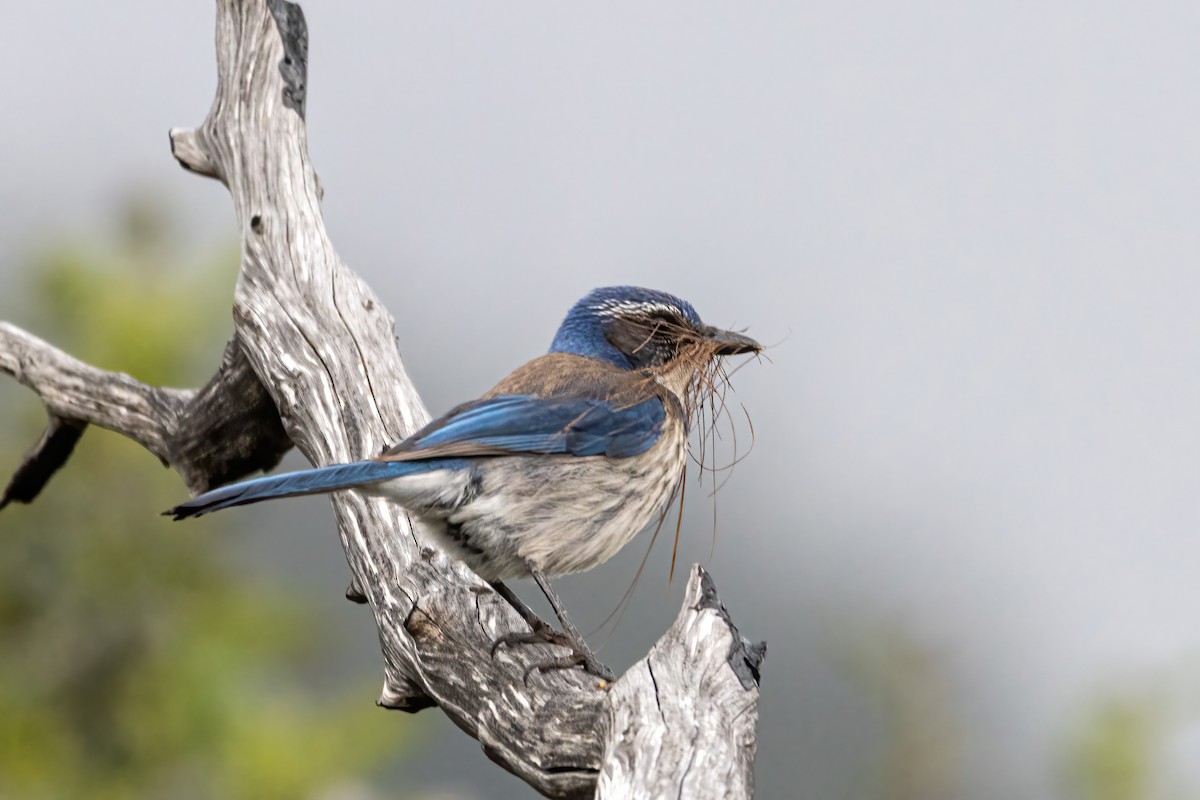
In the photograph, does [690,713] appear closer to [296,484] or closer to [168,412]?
[296,484]

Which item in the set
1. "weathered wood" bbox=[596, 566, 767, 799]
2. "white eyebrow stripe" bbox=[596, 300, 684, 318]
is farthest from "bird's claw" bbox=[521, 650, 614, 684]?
"white eyebrow stripe" bbox=[596, 300, 684, 318]

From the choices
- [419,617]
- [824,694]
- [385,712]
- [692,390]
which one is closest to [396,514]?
[419,617]

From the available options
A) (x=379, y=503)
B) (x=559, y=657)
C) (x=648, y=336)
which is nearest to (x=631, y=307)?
(x=648, y=336)

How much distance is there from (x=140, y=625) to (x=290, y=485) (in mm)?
4233

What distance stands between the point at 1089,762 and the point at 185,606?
4558 millimetres

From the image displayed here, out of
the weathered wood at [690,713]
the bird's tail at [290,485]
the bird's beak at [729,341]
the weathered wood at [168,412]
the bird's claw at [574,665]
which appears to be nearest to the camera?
the weathered wood at [690,713]

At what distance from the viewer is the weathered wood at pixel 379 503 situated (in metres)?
2.74

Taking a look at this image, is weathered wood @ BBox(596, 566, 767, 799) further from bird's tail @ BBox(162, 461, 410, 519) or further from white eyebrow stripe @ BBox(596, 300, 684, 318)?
white eyebrow stripe @ BBox(596, 300, 684, 318)

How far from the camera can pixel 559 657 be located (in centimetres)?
335

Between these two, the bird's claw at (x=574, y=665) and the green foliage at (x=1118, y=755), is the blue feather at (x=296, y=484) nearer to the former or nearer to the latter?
the bird's claw at (x=574, y=665)

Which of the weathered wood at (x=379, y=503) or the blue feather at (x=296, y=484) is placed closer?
the weathered wood at (x=379, y=503)

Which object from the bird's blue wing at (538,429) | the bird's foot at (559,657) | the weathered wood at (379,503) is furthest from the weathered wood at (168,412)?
the bird's foot at (559,657)

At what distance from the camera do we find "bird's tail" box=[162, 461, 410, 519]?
2877mm

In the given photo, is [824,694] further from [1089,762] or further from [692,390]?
[692,390]
